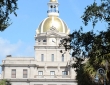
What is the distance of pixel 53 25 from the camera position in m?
101

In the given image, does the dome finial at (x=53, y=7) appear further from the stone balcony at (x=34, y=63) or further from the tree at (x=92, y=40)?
the tree at (x=92, y=40)

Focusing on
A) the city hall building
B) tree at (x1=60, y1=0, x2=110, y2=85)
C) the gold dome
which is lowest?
tree at (x1=60, y1=0, x2=110, y2=85)

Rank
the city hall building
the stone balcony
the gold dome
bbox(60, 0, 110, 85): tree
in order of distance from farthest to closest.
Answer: the gold dome → the stone balcony → the city hall building → bbox(60, 0, 110, 85): tree

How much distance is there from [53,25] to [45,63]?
9.67 m

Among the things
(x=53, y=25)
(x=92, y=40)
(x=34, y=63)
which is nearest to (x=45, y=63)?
(x=34, y=63)

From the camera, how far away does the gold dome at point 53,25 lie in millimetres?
101375

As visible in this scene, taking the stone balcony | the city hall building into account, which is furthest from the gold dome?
the stone balcony

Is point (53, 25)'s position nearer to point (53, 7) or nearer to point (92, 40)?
point (53, 7)

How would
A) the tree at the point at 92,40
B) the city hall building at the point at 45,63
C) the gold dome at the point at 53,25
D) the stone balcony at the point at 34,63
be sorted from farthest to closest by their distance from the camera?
the gold dome at the point at 53,25 → the stone balcony at the point at 34,63 → the city hall building at the point at 45,63 → the tree at the point at 92,40

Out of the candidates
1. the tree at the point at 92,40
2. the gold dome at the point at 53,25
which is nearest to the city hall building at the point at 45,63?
the gold dome at the point at 53,25

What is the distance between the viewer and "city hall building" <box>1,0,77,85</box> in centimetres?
9269

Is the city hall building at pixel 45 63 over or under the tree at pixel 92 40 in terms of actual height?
over

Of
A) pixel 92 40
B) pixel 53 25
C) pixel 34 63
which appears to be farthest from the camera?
pixel 53 25

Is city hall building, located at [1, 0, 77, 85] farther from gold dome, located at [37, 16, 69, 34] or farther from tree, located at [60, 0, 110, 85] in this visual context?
tree, located at [60, 0, 110, 85]
